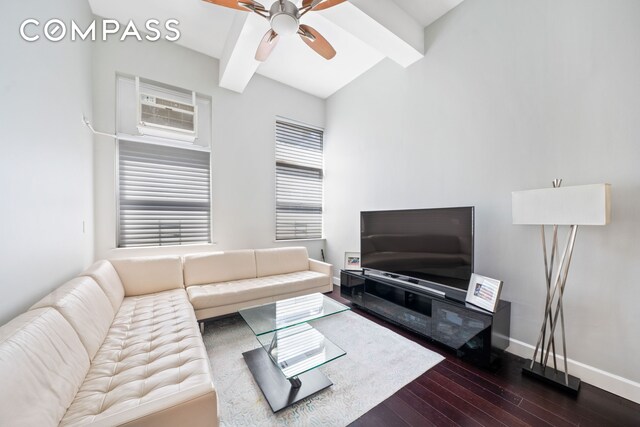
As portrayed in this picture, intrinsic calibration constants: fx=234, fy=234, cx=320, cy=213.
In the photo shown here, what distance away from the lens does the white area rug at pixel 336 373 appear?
1.43 m

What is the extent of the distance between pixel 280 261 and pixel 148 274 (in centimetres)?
154

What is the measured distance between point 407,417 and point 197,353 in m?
1.32

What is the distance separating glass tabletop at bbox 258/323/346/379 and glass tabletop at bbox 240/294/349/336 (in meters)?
0.14

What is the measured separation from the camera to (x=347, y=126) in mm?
3936

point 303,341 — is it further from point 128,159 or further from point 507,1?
point 507,1

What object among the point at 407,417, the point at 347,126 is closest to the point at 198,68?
the point at 347,126

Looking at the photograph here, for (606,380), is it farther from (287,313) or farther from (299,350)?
(287,313)

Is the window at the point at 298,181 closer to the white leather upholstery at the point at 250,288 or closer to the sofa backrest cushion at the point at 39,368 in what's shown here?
the white leather upholstery at the point at 250,288

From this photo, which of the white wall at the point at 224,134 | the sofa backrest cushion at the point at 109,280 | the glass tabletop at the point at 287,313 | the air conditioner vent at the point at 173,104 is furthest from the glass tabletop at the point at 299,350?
the air conditioner vent at the point at 173,104

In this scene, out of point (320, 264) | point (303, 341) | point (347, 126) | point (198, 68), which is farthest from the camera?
point (347, 126)

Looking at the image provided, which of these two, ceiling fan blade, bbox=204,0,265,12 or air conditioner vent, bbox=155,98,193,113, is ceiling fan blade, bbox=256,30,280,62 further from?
air conditioner vent, bbox=155,98,193,113

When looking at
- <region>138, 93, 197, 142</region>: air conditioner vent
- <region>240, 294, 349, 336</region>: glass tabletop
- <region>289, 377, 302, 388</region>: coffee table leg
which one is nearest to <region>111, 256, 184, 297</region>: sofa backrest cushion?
<region>240, 294, 349, 336</region>: glass tabletop

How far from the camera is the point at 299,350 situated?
1.85m

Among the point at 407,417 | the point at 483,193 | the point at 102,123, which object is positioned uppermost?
the point at 102,123
